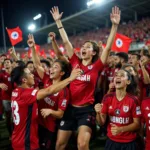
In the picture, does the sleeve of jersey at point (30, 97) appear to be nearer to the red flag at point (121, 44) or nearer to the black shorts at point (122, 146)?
the black shorts at point (122, 146)

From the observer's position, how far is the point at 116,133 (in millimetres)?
2842

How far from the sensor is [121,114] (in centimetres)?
306

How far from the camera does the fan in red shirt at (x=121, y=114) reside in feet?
9.78

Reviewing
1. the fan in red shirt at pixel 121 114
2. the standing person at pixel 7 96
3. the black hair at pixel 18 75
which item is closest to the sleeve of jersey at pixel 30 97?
the black hair at pixel 18 75

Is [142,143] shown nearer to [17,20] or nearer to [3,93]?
[3,93]

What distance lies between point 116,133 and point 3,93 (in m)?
3.76

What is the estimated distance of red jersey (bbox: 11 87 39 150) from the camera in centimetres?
294

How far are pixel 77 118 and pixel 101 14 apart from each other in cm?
2124

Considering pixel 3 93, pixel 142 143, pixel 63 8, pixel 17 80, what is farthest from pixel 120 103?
pixel 63 8

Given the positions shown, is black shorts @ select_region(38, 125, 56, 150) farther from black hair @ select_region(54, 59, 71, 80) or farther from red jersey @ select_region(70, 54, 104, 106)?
black hair @ select_region(54, 59, 71, 80)

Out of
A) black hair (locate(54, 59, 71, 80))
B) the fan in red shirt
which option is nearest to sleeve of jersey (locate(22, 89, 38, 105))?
the fan in red shirt

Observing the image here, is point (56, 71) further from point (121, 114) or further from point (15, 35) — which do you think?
point (15, 35)

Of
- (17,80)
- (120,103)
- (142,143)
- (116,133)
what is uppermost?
(17,80)

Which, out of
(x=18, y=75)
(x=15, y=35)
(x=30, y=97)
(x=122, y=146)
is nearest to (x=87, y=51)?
(x=18, y=75)
